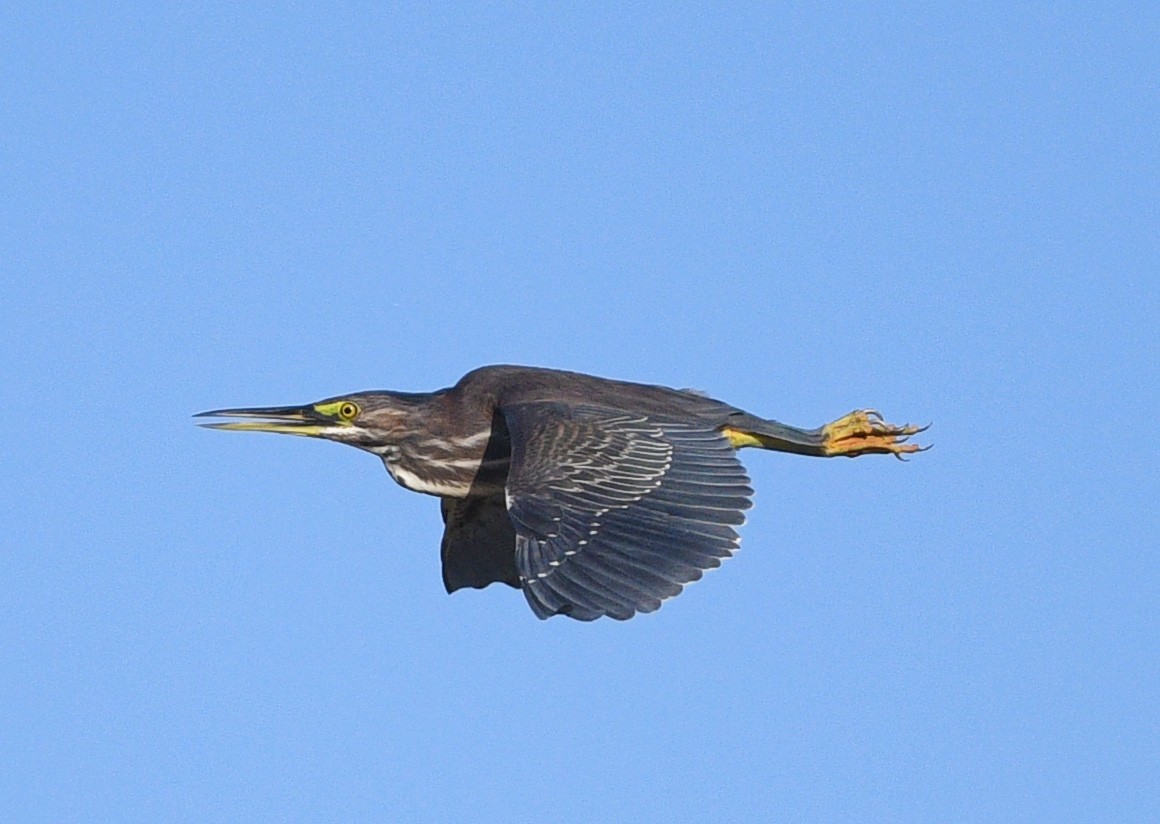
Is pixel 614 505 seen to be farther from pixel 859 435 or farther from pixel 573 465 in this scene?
pixel 859 435

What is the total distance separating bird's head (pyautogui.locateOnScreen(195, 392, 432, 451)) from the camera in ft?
42.5

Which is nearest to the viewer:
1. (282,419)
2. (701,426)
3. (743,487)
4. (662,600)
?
(662,600)

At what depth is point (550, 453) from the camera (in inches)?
441

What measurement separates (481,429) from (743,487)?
2.36 m

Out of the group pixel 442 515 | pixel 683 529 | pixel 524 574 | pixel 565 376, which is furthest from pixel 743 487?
pixel 442 515

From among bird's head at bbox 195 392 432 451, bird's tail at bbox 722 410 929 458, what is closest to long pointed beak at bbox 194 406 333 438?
bird's head at bbox 195 392 432 451

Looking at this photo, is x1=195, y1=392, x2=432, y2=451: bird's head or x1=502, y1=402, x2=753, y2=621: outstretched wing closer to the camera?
x1=502, y1=402, x2=753, y2=621: outstretched wing

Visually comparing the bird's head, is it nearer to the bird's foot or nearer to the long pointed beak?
the long pointed beak

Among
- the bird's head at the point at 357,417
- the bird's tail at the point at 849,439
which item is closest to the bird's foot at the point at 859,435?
the bird's tail at the point at 849,439

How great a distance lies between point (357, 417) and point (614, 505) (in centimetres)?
277

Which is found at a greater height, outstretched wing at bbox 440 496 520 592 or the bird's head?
the bird's head

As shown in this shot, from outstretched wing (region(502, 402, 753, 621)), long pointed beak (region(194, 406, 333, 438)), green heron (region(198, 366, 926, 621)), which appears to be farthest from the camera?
long pointed beak (region(194, 406, 333, 438))

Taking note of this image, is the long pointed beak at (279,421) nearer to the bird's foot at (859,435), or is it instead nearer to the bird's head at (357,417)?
the bird's head at (357,417)

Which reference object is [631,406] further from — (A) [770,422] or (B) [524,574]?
(B) [524,574]
